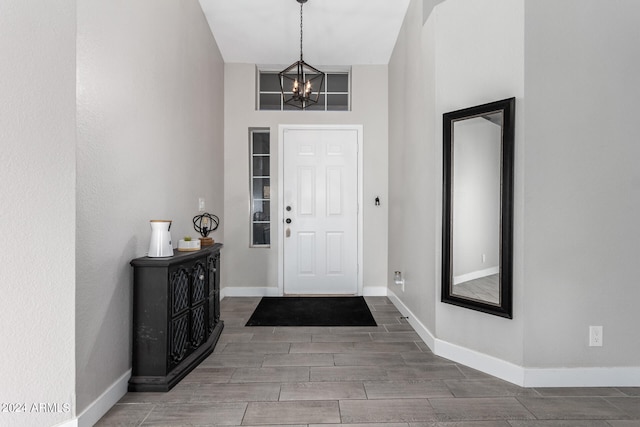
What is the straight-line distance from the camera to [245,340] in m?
2.90

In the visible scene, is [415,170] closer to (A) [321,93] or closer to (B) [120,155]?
(A) [321,93]

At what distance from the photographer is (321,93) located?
14.9ft

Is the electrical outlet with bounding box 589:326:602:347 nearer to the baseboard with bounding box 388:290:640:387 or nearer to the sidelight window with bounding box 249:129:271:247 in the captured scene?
the baseboard with bounding box 388:290:640:387

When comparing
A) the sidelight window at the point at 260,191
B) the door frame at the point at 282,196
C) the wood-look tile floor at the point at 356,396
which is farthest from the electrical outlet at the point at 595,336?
the sidelight window at the point at 260,191

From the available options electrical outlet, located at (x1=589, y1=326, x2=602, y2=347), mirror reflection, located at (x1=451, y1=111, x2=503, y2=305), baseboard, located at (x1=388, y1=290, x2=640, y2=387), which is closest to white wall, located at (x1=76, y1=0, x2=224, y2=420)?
mirror reflection, located at (x1=451, y1=111, x2=503, y2=305)

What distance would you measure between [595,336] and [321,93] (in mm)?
3800

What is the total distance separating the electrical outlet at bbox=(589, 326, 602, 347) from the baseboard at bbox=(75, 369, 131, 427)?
2.88m

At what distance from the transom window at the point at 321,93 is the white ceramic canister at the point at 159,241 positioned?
2.81 metres

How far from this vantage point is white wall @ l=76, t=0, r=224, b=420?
1651mm

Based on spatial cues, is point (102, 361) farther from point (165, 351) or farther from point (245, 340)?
→ point (245, 340)

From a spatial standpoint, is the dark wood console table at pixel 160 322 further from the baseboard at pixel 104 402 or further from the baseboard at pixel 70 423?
the baseboard at pixel 70 423

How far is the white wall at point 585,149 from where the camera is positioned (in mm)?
2113

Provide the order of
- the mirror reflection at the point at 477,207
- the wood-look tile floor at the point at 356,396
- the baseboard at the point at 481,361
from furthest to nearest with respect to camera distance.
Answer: the mirror reflection at the point at 477,207
the baseboard at the point at 481,361
the wood-look tile floor at the point at 356,396

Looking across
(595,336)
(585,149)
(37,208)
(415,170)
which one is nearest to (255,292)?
(415,170)
